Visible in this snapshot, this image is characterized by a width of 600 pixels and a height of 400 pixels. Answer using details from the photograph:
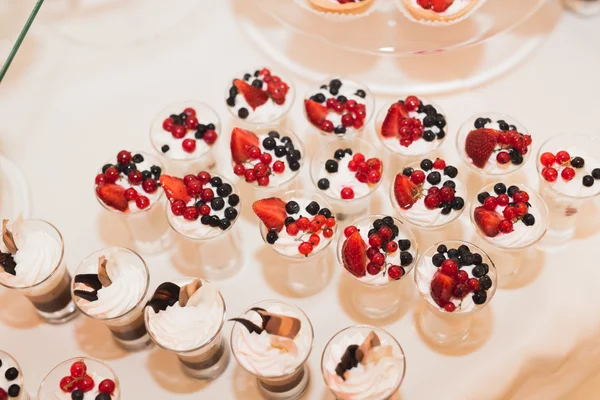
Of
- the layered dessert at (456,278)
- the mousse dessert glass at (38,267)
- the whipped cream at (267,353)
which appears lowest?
the mousse dessert glass at (38,267)

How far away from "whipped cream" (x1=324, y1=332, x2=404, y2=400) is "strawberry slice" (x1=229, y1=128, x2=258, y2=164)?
0.70m

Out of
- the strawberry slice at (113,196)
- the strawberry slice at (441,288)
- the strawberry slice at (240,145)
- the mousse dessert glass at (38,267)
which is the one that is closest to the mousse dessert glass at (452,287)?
the strawberry slice at (441,288)

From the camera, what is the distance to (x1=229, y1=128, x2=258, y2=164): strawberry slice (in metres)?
2.03

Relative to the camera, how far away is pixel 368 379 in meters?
1.58

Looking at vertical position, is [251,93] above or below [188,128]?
above

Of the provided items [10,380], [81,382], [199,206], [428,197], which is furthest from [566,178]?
[10,380]

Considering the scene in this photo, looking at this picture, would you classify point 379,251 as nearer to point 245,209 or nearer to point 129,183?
point 245,209

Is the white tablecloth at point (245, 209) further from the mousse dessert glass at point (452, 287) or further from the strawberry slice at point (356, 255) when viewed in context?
the strawberry slice at point (356, 255)

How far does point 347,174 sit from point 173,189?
1.65 feet

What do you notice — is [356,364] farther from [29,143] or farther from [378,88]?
[29,143]

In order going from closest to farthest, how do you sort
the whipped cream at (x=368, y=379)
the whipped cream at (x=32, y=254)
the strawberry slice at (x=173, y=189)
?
the whipped cream at (x=368, y=379) → the whipped cream at (x=32, y=254) → the strawberry slice at (x=173, y=189)

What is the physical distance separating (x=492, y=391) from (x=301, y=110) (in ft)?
3.53

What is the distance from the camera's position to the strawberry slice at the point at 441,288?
167cm

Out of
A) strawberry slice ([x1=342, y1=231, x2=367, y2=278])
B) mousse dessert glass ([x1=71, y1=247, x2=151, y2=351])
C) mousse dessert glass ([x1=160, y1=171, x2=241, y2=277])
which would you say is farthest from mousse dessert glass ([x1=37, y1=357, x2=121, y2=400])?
strawberry slice ([x1=342, y1=231, x2=367, y2=278])
